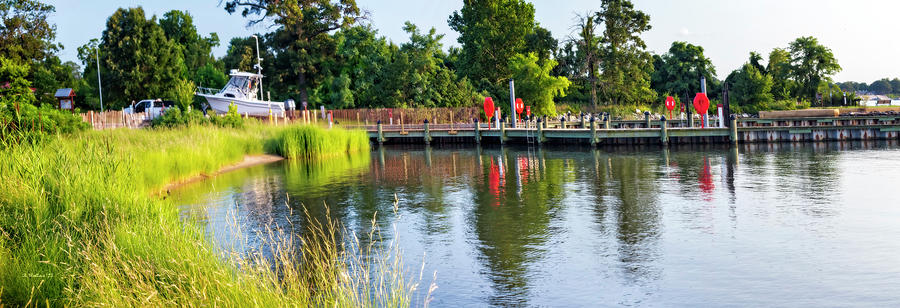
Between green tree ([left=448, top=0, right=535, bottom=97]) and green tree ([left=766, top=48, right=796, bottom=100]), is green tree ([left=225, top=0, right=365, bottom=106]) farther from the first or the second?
green tree ([left=766, top=48, right=796, bottom=100])

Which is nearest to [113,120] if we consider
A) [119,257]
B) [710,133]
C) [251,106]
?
[251,106]

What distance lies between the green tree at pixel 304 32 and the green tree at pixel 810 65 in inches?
1492

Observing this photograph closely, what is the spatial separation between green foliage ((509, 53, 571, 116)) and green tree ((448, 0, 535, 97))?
5.54 meters

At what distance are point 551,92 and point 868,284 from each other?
4991 centimetres

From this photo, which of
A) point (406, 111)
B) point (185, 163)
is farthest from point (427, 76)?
point (185, 163)

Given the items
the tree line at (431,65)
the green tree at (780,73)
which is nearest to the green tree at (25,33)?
the tree line at (431,65)

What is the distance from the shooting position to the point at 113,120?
45.8 metres

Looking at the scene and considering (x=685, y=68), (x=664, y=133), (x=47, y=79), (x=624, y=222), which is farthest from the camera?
(x=685, y=68)

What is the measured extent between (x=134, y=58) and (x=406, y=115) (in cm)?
2417

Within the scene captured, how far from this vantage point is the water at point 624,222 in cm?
1088

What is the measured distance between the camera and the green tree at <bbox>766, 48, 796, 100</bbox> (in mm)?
69500

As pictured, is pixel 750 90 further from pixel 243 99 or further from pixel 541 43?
pixel 243 99

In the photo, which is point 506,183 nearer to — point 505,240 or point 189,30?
point 505,240

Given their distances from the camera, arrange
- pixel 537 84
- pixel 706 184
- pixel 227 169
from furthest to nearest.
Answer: pixel 537 84 → pixel 227 169 → pixel 706 184
